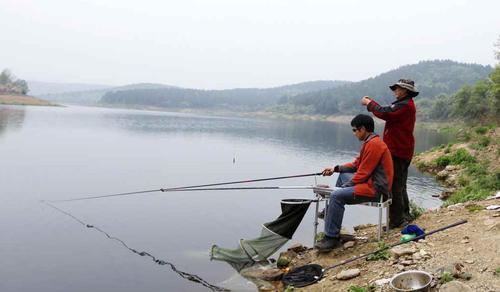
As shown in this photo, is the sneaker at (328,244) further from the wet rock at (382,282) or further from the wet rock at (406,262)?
the wet rock at (382,282)

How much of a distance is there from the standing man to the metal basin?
2239 millimetres

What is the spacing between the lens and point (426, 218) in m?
8.14

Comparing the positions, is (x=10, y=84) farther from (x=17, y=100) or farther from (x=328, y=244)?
(x=328, y=244)

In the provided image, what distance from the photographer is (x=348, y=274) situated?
611cm

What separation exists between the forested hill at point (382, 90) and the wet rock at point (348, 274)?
140 metres

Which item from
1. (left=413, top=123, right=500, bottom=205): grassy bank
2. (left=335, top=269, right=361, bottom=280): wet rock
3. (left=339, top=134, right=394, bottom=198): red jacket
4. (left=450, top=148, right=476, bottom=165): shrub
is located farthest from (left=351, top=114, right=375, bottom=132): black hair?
(left=450, top=148, right=476, bottom=165): shrub

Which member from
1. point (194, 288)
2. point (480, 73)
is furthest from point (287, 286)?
point (480, 73)

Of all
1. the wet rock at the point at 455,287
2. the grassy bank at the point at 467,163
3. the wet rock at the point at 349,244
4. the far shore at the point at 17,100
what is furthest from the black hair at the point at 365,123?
the far shore at the point at 17,100

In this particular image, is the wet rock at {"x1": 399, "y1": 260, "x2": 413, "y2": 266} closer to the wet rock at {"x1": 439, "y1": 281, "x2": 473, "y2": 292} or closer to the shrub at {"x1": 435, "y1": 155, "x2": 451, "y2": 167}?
the wet rock at {"x1": 439, "y1": 281, "x2": 473, "y2": 292}

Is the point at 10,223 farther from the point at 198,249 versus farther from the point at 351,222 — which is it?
the point at 351,222

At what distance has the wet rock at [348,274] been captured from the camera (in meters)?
6.09

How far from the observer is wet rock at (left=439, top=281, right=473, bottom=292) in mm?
4658

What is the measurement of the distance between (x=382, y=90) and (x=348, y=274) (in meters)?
171

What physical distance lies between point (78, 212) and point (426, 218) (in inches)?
355
